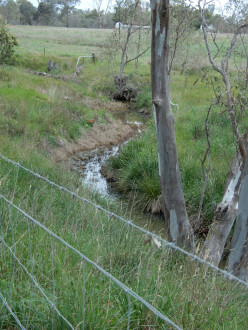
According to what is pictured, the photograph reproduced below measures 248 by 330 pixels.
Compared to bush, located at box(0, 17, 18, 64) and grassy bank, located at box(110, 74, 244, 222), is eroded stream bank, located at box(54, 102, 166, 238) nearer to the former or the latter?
grassy bank, located at box(110, 74, 244, 222)

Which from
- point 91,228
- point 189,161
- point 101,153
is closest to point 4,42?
point 101,153

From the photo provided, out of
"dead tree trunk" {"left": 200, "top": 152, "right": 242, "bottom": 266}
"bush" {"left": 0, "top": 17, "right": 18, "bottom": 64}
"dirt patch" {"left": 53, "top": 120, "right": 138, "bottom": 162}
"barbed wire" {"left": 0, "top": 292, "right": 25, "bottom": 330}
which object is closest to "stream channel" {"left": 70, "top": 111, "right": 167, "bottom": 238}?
"dirt patch" {"left": 53, "top": 120, "right": 138, "bottom": 162}

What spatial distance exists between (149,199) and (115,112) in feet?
32.2

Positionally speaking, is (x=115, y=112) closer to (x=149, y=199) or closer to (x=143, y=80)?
(x=143, y=80)

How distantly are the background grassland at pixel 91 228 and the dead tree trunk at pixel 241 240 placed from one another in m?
0.74

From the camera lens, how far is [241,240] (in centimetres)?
437

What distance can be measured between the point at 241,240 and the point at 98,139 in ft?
29.1

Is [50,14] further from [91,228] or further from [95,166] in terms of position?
[91,228]

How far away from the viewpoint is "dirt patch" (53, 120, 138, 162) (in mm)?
10971

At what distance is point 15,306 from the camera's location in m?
2.64

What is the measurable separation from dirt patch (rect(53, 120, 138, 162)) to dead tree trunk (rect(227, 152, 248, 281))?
665 cm

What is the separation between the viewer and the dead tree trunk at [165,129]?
460 centimetres

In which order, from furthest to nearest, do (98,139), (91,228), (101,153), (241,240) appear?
(98,139) → (101,153) → (241,240) → (91,228)

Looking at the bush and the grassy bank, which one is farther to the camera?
the bush
